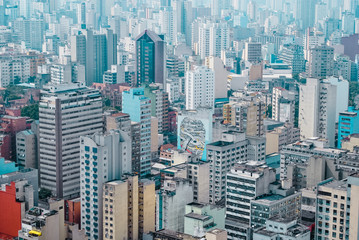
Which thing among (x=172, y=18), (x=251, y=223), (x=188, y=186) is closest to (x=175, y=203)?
(x=188, y=186)

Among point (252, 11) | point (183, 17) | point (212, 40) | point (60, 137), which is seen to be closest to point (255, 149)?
point (60, 137)

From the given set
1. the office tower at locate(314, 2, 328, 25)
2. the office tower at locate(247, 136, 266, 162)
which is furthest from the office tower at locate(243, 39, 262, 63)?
the office tower at locate(247, 136, 266, 162)

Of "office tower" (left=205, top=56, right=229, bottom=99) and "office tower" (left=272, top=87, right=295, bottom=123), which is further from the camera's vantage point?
"office tower" (left=205, top=56, right=229, bottom=99)

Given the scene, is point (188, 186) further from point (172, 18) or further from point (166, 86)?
point (172, 18)

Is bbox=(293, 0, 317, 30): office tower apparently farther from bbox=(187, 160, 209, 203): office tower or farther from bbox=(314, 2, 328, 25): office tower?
bbox=(187, 160, 209, 203): office tower

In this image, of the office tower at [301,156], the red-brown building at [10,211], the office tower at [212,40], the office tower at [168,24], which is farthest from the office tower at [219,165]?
the office tower at [168,24]
